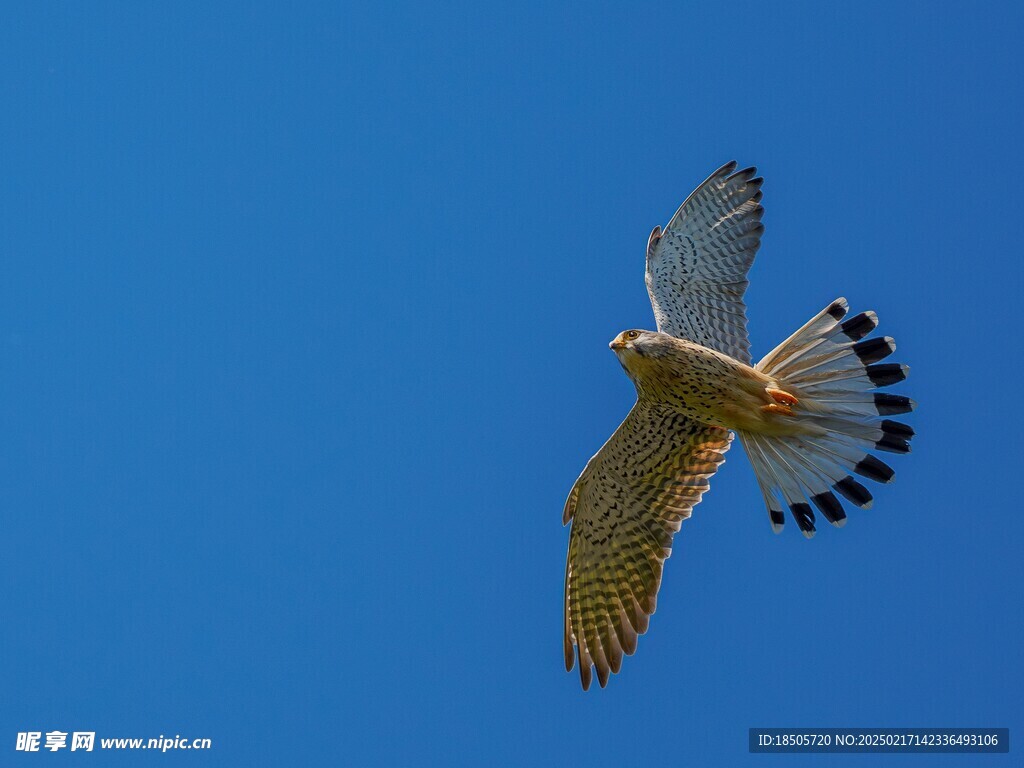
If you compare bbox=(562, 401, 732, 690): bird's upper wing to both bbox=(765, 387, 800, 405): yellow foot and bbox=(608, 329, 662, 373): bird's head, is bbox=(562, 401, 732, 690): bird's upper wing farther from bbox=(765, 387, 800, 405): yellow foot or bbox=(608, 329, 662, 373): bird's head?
bbox=(765, 387, 800, 405): yellow foot

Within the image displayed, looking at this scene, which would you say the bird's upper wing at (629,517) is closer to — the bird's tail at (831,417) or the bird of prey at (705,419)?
the bird of prey at (705,419)

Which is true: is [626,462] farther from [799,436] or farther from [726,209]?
[726,209]

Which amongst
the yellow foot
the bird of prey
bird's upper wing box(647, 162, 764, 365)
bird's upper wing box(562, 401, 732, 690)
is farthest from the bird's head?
the yellow foot

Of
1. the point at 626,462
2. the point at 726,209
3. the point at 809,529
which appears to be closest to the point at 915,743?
the point at 809,529

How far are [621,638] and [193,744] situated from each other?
4.97 metres

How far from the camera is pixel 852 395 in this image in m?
11.7

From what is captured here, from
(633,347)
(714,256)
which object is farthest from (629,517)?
(714,256)

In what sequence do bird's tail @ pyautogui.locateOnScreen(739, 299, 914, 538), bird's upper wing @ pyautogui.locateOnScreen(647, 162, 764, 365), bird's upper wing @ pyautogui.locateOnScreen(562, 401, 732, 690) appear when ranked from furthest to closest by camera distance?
bird's upper wing @ pyautogui.locateOnScreen(562, 401, 732, 690), bird's upper wing @ pyautogui.locateOnScreen(647, 162, 764, 365), bird's tail @ pyautogui.locateOnScreen(739, 299, 914, 538)

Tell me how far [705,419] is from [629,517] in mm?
1104

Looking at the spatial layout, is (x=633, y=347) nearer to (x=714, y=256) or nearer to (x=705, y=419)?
(x=705, y=419)

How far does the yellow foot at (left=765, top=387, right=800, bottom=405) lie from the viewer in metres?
11.7

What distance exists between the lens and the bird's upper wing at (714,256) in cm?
1212

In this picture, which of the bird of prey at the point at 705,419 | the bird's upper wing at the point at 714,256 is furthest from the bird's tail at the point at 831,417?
the bird's upper wing at the point at 714,256

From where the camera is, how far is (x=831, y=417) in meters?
11.8
